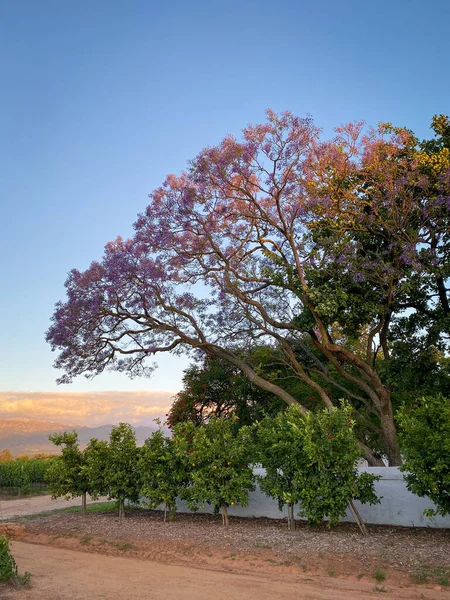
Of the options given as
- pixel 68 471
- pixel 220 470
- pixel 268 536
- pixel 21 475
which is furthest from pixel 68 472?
pixel 21 475

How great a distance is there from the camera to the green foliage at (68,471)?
13.8 m

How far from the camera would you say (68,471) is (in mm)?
13898

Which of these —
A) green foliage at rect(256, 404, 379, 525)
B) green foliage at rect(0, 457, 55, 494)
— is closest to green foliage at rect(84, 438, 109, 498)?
green foliage at rect(256, 404, 379, 525)

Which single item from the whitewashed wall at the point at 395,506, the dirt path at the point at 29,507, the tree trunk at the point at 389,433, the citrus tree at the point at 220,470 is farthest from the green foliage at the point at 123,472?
the tree trunk at the point at 389,433

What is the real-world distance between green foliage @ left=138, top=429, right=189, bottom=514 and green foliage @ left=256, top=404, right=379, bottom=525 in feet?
7.99

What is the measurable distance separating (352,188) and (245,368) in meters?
6.24

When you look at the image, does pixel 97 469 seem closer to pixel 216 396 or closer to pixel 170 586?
pixel 170 586

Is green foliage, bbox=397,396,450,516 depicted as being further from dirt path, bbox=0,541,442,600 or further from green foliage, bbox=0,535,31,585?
green foliage, bbox=0,535,31,585

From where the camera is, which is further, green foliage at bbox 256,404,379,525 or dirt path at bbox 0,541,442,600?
green foliage at bbox 256,404,379,525

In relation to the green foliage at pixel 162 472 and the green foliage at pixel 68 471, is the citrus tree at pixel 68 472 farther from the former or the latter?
the green foliage at pixel 162 472

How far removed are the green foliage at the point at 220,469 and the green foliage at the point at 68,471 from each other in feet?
12.1

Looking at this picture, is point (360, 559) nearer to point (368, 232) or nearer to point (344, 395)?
point (368, 232)

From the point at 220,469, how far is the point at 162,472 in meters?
1.67

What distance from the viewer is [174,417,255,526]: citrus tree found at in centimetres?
1114
